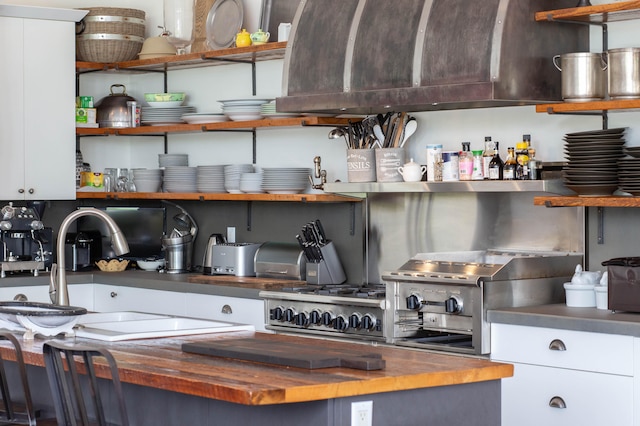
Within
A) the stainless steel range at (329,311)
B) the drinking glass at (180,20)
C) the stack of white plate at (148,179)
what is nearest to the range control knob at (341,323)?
the stainless steel range at (329,311)

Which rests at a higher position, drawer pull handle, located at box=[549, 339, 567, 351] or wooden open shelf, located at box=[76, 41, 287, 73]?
wooden open shelf, located at box=[76, 41, 287, 73]

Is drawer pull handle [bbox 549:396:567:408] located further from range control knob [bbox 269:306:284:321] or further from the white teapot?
range control knob [bbox 269:306:284:321]

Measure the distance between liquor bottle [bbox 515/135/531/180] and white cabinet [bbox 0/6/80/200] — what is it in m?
3.17

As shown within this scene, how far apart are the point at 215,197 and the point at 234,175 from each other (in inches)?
6.5

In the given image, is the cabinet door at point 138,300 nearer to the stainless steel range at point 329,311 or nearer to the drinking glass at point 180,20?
the stainless steel range at point 329,311

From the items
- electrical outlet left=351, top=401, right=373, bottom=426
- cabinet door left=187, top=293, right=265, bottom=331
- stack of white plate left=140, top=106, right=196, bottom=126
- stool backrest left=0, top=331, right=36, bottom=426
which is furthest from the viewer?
stack of white plate left=140, top=106, right=196, bottom=126

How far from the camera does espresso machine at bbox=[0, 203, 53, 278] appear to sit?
674 centimetres

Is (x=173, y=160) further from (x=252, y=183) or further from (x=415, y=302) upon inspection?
(x=415, y=302)

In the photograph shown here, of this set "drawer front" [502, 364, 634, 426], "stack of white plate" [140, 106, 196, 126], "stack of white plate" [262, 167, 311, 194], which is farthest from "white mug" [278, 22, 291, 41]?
"drawer front" [502, 364, 634, 426]

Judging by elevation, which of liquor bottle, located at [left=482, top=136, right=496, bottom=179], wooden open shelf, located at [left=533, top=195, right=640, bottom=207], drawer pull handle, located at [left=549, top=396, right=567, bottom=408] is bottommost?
drawer pull handle, located at [left=549, top=396, right=567, bottom=408]

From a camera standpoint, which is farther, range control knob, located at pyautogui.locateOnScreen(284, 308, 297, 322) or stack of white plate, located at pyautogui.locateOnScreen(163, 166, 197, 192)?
stack of white plate, located at pyautogui.locateOnScreen(163, 166, 197, 192)

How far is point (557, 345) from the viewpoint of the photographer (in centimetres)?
441

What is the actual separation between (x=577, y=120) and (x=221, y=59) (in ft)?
7.62

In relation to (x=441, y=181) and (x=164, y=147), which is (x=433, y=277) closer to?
(x=441, y=181)
